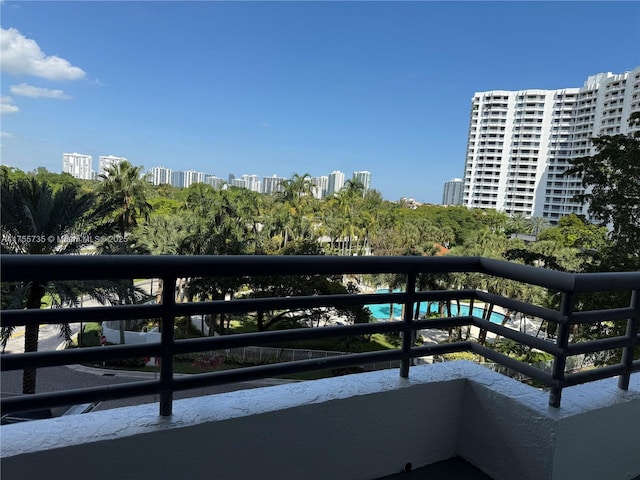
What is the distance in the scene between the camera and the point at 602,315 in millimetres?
1710

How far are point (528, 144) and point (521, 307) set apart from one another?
3929 inches

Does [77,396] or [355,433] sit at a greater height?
[77,396]

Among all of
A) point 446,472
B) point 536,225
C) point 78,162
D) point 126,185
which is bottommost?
point 446,472

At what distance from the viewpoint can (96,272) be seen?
1.17 meters

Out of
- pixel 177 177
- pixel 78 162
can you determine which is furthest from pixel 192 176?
pixel 78 162

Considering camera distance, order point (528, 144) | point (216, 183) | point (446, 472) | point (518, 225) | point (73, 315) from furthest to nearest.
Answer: point (528, 144) → point (518, 225) → point (216, 183) → point (446, 472) → point (73, 315)

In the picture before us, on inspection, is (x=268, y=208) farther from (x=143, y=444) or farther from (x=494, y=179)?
(x=494, y=179)

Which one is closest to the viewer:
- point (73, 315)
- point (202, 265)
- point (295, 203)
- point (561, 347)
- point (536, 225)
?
point (73, 315)

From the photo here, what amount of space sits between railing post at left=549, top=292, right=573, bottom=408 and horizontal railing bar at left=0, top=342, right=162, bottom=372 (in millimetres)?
1395

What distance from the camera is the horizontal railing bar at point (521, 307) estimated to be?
5.31 feet

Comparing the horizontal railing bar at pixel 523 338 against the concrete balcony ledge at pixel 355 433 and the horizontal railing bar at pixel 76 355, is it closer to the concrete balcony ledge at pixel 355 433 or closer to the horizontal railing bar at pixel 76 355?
the concrete balcony ledge at pixel 355 433

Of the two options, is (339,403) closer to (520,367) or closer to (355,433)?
(355,433)

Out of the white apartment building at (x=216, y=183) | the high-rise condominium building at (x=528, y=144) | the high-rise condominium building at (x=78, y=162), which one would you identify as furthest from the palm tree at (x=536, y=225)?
the high-rise condominium building at (x=78, y=162)

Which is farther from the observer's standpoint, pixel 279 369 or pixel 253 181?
pixel 253 181
